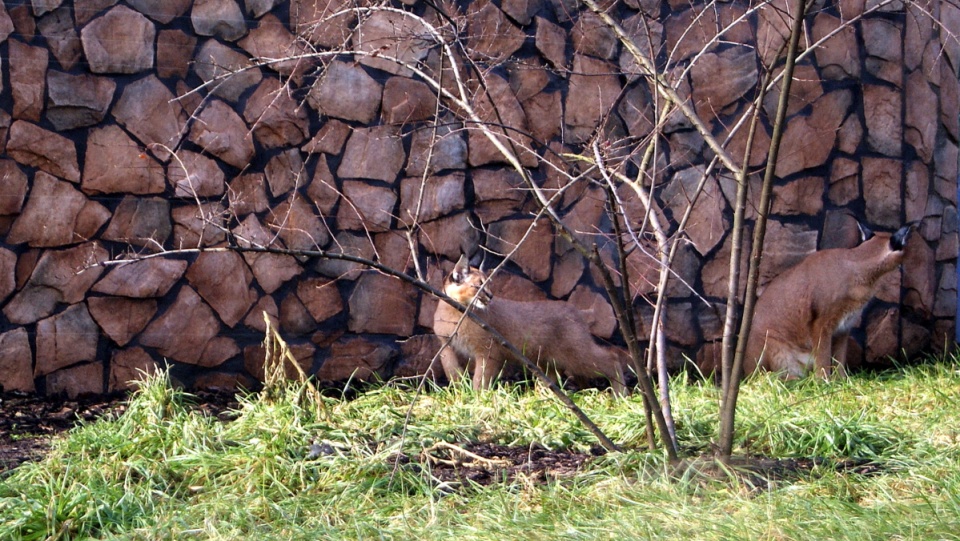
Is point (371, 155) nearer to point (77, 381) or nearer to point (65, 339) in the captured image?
point (65, 339)

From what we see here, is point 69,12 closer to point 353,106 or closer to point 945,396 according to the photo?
point 353,106

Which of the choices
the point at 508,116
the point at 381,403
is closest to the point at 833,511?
the point at 381,403

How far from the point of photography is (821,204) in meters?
7.22

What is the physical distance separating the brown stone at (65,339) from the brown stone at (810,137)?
500 centimetres

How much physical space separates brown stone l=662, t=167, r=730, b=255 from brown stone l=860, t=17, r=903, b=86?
1.49 m

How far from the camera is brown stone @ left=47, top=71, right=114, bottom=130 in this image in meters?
6.14

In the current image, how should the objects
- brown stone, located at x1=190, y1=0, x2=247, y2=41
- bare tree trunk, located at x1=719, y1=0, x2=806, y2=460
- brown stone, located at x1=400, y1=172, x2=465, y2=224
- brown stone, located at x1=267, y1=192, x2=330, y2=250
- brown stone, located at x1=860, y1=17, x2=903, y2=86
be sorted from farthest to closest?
brown stone, located at x1=860, y1=17, x2=903, y2=86 < brown stone, located at x1=400, y1=172, x2=465, y2=224 < brown stone, located at x1=267, y1=192, x2=330, y2=250 < brown stone, located at x1=190, y1=0, x2=247, y2=41 < bare tree trunk, located at x1=719, y1=0, x2=806, y2=460

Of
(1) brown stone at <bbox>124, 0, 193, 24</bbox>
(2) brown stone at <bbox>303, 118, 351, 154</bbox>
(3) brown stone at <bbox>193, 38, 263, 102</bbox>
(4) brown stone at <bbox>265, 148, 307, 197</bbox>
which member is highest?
(1) brown stone at <bbox>124, 0, 193, 24</bbox>

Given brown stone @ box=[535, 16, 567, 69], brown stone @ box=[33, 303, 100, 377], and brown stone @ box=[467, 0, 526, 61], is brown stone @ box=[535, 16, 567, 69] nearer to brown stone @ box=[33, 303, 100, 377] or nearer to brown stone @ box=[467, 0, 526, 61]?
brown stone @ box=[467, 0, 526, 61]

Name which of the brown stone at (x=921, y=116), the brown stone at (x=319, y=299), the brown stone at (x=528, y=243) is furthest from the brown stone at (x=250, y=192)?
the brown stone at (x=921, y=116)

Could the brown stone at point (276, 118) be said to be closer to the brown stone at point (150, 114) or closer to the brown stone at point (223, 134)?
the brown stone at point (223, 134)

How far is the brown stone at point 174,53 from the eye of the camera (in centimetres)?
634

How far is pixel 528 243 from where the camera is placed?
22.7 ft

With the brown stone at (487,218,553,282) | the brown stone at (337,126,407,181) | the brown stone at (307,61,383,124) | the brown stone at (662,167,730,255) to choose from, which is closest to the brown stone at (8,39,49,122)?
the brown stone at (307,61,383,124)
